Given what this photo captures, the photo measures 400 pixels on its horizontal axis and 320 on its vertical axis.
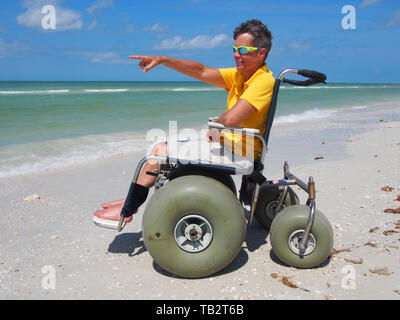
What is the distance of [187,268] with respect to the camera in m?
3.16

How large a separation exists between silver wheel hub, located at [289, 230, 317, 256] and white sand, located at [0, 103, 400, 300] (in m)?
0.17

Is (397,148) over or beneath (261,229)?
over

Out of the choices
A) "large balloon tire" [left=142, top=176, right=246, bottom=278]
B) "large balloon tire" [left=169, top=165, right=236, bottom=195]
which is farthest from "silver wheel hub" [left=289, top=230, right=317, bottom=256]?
"large balloon tire" [left=169, top=165, right=236, bottom=195]

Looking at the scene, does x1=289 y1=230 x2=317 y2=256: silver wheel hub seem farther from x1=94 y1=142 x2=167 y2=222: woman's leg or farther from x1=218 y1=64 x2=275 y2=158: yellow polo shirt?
x1=94 y1=142 x2=167 y2=222: woman's leg

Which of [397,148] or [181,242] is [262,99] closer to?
[181,242]

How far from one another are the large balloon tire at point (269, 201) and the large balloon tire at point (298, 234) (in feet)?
2.00

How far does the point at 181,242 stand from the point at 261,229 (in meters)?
1.34

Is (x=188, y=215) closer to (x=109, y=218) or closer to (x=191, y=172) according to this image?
(x=191, y=172)

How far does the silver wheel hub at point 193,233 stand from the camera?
10.3 ft

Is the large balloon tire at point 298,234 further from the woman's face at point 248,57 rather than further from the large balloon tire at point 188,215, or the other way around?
the woman's face at point 248,57

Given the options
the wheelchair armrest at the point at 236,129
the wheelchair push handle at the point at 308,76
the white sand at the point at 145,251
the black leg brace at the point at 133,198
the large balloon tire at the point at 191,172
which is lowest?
the white sand at the point at 145,251

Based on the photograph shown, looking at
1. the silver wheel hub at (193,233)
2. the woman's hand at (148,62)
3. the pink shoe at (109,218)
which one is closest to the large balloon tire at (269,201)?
the silver wheel hub at (193,233)

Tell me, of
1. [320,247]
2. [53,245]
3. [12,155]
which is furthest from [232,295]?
[12,155]

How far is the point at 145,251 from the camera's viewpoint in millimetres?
3791
